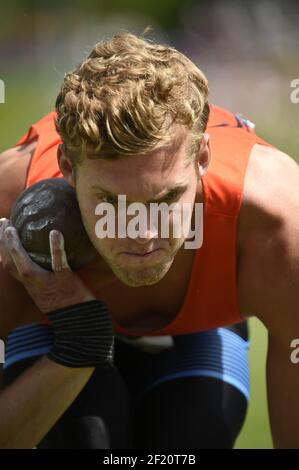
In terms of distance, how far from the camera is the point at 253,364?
13.7 ft

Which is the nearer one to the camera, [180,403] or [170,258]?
[170,258]

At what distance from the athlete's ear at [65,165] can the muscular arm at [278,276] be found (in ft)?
1.48

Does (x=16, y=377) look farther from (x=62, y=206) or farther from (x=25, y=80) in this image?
(x=25, y=80)

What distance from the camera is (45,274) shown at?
231cm

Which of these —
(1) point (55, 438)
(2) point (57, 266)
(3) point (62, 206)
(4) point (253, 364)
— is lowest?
(4) point (253, 364)

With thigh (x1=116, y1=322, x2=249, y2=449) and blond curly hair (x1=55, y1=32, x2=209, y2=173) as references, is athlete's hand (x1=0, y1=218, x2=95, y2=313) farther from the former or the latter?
thigh (x1=116, y1=322, x2=249, y2=449)

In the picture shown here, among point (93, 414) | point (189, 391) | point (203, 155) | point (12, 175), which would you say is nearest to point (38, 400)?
point (93, 414)

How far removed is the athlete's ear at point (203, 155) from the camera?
229 centimetres

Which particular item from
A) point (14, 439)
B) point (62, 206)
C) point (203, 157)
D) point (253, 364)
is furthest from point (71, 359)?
point (253, 364)

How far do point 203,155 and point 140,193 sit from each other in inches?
10.3

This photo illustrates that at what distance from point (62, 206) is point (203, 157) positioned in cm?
36

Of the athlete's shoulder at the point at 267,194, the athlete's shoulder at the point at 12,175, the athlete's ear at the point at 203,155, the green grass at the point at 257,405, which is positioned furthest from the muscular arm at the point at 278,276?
the green grass at the point at 257,405

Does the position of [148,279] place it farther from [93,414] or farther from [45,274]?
[93,414]

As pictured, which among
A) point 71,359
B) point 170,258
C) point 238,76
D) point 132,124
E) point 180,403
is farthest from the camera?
point 238,76
